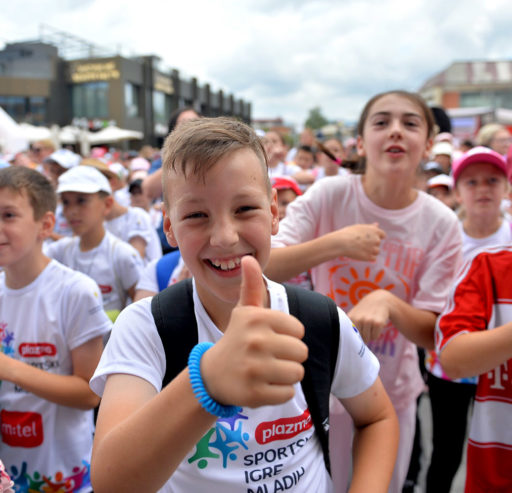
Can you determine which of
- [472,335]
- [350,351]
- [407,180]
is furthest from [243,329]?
[407,180]

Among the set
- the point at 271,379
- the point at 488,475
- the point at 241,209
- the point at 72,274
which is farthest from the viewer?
the point at 72,274

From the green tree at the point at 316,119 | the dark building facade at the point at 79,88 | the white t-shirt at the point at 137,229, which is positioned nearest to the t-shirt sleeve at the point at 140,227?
the white t-shirt at the point at 137,229

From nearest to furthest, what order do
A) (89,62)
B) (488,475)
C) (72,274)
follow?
(488,475) < (72,274) < (89,62)

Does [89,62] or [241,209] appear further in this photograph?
[89,62]

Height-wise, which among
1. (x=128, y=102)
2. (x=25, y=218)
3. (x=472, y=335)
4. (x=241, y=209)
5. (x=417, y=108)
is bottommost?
(x=472, y=335)

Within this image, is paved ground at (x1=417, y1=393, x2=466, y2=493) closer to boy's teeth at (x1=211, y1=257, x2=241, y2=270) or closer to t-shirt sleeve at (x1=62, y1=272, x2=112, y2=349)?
t-shirt sleeve at (x1=62, y1=272, x2=112, y2=349)

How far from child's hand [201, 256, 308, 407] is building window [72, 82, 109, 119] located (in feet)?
118

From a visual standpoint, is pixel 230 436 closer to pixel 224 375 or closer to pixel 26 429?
pixel 224 375

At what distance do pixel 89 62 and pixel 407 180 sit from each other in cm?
3713

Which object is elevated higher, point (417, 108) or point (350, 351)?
point (417, 108)

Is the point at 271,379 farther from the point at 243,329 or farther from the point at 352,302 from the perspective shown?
the point at 352,302

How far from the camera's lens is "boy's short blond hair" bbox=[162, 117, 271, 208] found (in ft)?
3.24

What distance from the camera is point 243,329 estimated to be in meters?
0.72

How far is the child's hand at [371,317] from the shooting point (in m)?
1.52
